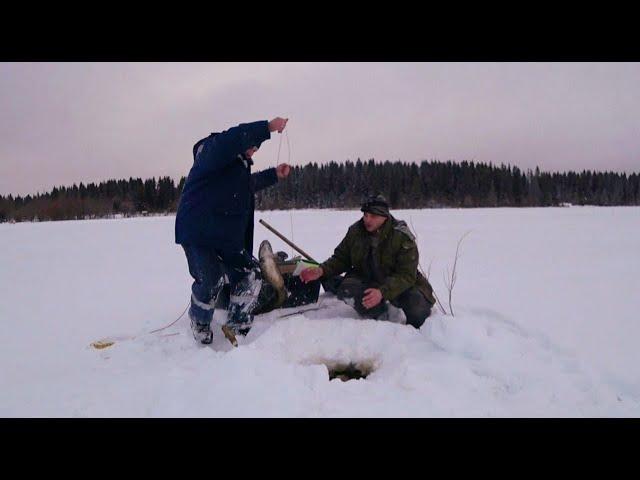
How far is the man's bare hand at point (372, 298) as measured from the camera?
358 centimetres

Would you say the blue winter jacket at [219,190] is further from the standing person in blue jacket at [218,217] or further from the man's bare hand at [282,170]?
the man's bare hand at [282,170]

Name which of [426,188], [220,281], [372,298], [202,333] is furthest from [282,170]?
[426,188]

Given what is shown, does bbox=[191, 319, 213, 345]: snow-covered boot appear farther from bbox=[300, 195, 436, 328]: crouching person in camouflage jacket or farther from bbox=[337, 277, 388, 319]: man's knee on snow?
bbox=[337, 277, 388, 319]: man's knee on snow

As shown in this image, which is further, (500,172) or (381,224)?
(500,172)

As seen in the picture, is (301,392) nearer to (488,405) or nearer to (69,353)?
(488,405)

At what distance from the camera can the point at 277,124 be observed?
3377mm

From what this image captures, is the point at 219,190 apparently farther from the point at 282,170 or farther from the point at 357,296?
the point at 357,296

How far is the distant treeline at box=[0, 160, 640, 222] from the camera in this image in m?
37.8

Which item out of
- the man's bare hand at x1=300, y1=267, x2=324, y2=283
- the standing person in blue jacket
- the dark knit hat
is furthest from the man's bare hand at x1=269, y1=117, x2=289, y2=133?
the man's bare hand at x1=300, y1=267, x2=324, y2=283

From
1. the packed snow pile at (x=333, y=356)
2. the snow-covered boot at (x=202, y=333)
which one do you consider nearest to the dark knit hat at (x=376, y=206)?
the packed snow pile at (x=333, y=356)

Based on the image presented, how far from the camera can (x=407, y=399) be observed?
8.26 feet

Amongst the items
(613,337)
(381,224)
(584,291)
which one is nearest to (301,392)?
(381,224)

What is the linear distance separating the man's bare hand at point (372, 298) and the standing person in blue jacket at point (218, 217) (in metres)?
0.95

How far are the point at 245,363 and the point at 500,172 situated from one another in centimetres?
5364
